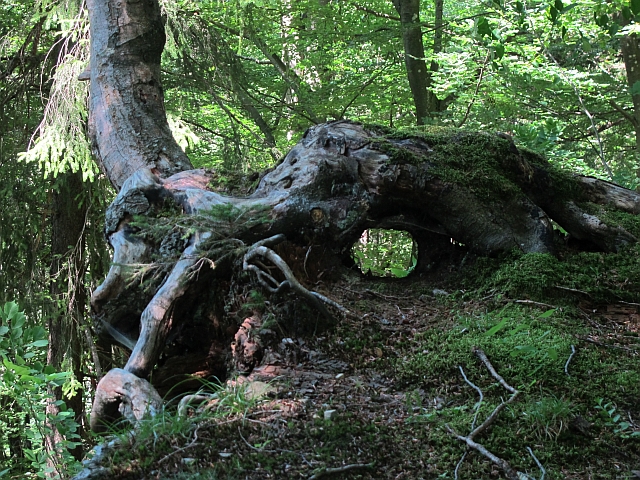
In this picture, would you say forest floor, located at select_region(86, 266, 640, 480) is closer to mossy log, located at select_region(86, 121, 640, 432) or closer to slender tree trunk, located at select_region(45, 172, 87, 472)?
mossy log, located at select_region(86, 121, 640, 432)

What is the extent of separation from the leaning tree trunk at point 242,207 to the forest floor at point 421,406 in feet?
1.42

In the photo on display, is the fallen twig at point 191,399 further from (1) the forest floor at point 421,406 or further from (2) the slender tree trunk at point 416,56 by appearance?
(2) the slender tree trunk at point 416,56

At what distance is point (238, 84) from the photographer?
7574 mm

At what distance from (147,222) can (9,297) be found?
15.4 feet

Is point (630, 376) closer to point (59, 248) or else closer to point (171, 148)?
point (171, 148)

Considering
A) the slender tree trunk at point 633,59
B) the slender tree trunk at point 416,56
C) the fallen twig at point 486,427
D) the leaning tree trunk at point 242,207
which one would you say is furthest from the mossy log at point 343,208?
the slender tree trunk at point 416,56

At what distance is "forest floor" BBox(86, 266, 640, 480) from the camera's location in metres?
2.29

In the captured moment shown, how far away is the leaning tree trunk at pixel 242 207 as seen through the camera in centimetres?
353

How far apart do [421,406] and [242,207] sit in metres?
1.86

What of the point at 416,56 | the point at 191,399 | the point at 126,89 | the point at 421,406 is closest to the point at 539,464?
the point at 421,406

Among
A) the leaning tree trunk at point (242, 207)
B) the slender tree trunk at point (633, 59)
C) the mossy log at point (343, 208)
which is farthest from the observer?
the slender tree trunk at point (633, 59)

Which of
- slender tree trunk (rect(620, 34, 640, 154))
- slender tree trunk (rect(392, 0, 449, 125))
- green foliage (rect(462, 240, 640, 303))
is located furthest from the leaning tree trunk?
slender tree trunk (rect(392, 0, 449, 125))

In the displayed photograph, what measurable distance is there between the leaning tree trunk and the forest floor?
17.1 inches

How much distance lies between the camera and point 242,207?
3.94 meters
